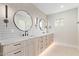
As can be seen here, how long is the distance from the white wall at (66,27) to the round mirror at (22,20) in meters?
0.57

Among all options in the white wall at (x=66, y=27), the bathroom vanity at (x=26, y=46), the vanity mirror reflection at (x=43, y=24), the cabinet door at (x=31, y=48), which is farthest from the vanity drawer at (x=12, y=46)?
the white wall at (x=66, y=27)

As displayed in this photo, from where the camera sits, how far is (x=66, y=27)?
2510 millimetres

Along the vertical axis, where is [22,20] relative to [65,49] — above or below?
above

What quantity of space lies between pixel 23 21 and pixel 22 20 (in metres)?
Answer: 0.04

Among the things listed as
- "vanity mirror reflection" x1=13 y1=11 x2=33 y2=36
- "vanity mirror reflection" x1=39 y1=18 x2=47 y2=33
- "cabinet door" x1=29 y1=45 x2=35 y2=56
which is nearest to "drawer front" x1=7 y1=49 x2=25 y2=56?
"cabinet door" x1=29 y1=45 x2=35 y2=56

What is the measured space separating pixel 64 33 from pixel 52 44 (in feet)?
1.56

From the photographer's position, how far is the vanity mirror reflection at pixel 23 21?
7.13ft

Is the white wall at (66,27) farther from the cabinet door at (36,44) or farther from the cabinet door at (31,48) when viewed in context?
the cabinet door at (31,48)

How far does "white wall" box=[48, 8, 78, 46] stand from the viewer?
2398 millimetres

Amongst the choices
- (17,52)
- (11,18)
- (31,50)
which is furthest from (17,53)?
(11,18)

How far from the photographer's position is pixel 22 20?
7.43ft

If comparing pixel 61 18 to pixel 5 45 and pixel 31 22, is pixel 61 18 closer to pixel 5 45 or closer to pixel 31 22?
pixel 31 22

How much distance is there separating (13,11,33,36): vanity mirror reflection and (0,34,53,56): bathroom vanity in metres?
0.33

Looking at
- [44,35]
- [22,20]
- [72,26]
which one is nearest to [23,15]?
[22,20]
